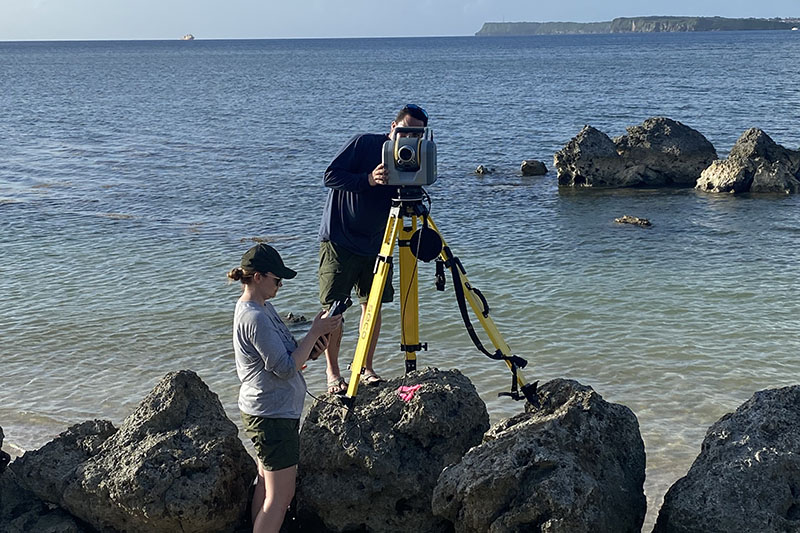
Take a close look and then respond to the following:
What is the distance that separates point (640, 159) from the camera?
72.8ft

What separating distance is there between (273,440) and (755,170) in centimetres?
1764

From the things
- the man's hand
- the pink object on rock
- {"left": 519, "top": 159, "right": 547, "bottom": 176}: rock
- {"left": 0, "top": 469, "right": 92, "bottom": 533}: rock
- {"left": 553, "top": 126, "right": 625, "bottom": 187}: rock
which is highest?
the man's hand

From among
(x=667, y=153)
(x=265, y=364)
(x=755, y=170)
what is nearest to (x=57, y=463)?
(x=265, y=364)

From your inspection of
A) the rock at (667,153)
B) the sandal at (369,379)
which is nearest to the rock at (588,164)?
the rock at (667,153)

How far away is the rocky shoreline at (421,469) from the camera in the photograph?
476 centimetres

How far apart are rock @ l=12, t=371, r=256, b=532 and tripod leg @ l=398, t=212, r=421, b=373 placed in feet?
3.94

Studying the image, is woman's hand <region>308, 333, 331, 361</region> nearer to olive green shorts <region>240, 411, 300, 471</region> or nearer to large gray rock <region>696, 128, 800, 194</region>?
olive green shorts <region>240, 411, 300, 471</region>

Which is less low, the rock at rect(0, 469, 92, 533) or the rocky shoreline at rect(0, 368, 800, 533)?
the rocky shoreline at rect(0, 368, 800, 533)

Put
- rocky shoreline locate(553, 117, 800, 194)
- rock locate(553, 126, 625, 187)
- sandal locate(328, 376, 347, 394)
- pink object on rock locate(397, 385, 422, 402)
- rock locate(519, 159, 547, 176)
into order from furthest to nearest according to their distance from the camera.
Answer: rock locate(519, 159, 547, 176), rock locate(553, 126, 625, 187), rocky shoreline locate(553, 117, 800, 194), sandal locate(328, 376, 347, 394), pink object on rock locate(397, 385, 422, 402)

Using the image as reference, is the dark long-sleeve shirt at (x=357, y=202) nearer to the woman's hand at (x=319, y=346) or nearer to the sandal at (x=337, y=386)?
the sandal at (x=337, y=386)

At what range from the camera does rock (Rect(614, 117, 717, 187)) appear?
22.0 metres

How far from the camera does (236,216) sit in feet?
61.6

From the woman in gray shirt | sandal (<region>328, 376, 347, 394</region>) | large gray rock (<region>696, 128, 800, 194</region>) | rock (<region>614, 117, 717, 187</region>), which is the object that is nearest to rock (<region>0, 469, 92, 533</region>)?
the woman in gray shirt

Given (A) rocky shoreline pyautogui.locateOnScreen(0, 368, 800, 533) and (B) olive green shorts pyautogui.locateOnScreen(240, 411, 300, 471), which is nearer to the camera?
(A) rocky shoreline pyautogui.locateOnScreen(0, 368, 800, 533)
